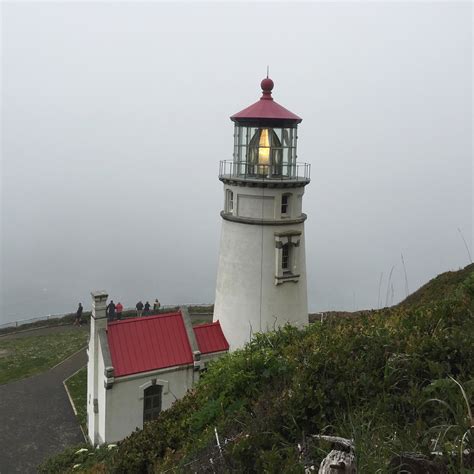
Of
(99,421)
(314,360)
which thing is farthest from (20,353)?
(314,360)

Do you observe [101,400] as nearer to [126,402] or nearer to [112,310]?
[126,402]

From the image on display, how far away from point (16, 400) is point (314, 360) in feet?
44.8

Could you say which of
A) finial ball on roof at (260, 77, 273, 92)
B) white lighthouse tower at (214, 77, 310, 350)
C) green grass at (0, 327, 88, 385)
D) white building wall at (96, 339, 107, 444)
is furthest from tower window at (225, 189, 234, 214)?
green grass at (0, 327, 88, 385)

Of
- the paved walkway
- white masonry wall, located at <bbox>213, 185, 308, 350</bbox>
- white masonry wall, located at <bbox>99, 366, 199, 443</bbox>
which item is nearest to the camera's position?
white masonry wall, located at <bbox>99, 366, 199, 443</bbox>

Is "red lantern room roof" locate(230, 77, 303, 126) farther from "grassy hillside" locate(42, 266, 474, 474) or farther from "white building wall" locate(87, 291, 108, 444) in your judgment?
"grassy hillside" locate(42, 266, 474, 474)

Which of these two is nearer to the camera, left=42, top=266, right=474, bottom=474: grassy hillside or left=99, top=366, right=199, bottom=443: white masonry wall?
left=42, top=266, right=474, bottom=474: grassy hillside

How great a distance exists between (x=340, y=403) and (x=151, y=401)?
→ 353 inches

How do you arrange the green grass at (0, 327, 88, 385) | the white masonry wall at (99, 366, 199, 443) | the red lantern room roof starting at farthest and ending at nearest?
the green grass at (0, 327, 88, 385) → the red lantern room roof → the white masonry wall at (99, 366, 199, 443)

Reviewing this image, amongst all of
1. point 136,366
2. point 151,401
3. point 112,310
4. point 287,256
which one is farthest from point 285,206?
point 112,310

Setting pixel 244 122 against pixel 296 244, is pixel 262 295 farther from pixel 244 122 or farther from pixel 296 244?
pixel 244 122

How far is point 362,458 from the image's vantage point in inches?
120

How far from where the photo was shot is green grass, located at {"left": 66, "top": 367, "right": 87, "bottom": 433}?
14.3 m

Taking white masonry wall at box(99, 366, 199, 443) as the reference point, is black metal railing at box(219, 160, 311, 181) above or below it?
above

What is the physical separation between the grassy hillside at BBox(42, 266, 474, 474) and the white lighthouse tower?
592cm
